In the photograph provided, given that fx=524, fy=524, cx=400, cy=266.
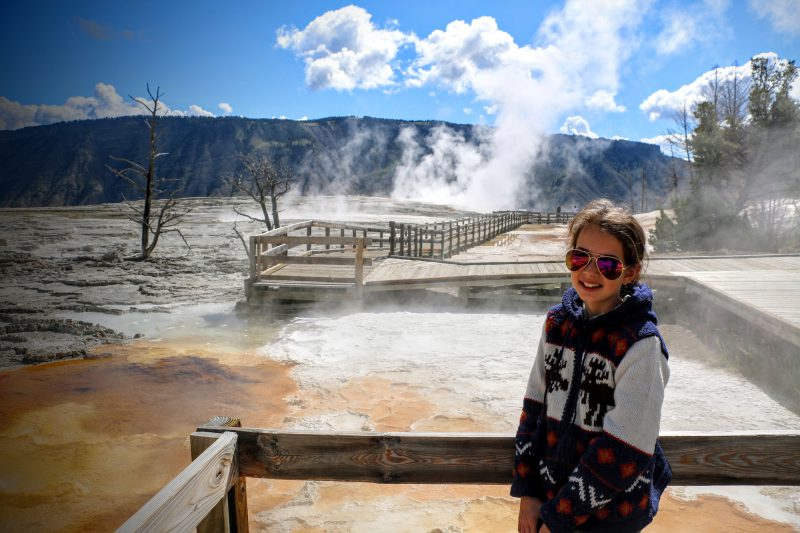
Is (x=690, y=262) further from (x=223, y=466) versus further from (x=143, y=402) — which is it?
(x=223, y=466)

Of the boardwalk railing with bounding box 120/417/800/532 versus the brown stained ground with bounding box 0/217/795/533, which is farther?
the brown stained ground with bounding box 0/217/795/533

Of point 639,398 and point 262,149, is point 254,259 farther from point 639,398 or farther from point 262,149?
point 262,149

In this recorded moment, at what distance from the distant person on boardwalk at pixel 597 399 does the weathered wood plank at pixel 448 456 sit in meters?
0.26

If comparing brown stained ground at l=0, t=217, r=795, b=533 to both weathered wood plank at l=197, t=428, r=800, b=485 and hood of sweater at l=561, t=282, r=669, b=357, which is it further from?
hood of sweater at l=561, t=282, r=669, b=357

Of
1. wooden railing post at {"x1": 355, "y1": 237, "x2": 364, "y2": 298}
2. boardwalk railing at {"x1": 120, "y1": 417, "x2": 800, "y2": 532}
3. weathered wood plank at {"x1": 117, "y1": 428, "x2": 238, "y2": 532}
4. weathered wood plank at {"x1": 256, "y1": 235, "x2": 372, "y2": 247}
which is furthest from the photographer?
weathered wood plank at {"x1": 256, "y1": 235, "x2": 372, "y2": 247}

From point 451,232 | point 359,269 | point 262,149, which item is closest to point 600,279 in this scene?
point 359,269

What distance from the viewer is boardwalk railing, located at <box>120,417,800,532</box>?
1.85 meters

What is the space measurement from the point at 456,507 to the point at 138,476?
266cm

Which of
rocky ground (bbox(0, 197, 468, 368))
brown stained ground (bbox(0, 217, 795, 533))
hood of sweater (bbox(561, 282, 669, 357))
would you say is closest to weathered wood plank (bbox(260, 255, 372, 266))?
rocky ground (bbox(0, 197, 468, 368))

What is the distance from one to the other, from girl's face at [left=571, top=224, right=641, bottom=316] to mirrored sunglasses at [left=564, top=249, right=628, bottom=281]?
11 mm

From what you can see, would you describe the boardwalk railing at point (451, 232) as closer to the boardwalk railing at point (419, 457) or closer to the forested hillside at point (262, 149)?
the boardwalk railing at point (419, 457)

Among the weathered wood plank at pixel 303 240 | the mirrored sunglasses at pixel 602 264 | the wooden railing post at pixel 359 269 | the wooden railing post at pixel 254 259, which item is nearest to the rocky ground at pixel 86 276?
the wooden railing post at pixel 254 259

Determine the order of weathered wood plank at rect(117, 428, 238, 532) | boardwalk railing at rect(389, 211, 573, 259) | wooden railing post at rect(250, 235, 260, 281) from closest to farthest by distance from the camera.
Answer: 1. weathered wood plank at rect(117, 428, 238, 532)
2. wooden railing post at rect(250, 235, 260, 281)
3. boardwalk railing at rect(389, 211, 573, 259)

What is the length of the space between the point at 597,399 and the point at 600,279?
355 mm
